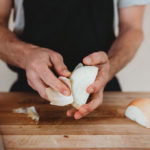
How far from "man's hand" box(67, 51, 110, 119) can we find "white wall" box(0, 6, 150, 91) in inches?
31.3

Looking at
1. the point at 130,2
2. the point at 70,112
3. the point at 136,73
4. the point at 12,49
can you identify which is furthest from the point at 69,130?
the point at 136,73

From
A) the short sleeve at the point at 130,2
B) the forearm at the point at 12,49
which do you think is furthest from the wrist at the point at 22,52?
the short sleeve at the point at 130,2

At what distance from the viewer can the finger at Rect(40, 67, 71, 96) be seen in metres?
0.83

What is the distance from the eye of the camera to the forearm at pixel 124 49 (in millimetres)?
1143

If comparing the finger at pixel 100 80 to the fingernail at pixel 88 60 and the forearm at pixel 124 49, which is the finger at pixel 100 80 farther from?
the forearm at pixel 124 49

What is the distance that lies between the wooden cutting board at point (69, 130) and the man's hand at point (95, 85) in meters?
0.04

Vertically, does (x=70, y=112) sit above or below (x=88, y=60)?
below

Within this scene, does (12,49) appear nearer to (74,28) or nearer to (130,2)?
(74,28)

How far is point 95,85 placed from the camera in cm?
88

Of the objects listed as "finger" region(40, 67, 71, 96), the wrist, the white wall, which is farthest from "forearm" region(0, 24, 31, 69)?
the white wall

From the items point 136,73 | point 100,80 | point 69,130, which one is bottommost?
point 136,73

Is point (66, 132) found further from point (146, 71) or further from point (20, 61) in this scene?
point (146, 71)

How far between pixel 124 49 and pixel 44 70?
0.43 meters

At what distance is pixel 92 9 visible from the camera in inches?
47.9
